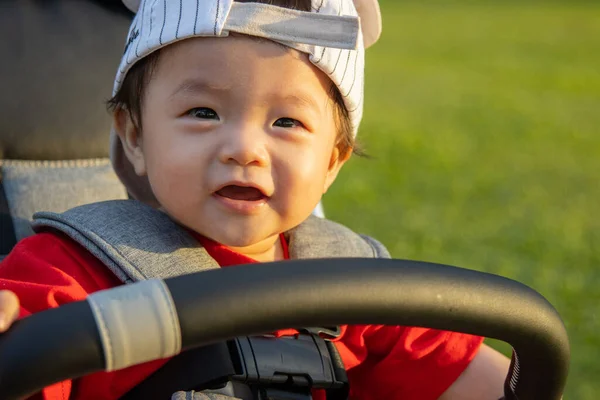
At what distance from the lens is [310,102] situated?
1.62 m

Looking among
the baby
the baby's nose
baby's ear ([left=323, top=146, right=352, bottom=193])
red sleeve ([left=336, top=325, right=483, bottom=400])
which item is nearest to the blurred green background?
red sleeve ([left=336, top=325, right=483, bottom=400])

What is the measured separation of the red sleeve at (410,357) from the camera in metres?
1.79

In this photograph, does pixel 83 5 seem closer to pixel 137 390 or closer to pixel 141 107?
pixel 141 107

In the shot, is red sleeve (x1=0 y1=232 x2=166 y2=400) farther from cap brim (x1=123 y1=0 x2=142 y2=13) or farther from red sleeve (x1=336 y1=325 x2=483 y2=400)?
cap brim (x1=123 y1=0 x2=142 y2=13)

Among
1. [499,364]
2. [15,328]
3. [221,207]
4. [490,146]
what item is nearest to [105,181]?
[221,207]

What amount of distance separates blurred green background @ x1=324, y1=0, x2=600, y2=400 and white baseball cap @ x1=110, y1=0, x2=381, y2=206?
1.53 m

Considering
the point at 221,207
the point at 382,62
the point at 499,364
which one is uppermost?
the point at 221,207

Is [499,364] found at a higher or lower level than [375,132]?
higher

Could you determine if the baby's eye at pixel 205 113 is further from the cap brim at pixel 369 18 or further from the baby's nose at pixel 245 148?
the cap brim at pixel 369 18

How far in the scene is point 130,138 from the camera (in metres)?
1.77

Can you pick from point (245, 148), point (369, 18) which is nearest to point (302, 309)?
point (245, 148)

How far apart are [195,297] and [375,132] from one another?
587 cm

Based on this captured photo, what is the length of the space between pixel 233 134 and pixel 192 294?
53 cm

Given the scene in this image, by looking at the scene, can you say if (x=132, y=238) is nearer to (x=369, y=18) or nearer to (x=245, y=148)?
(x=245, y=148)
